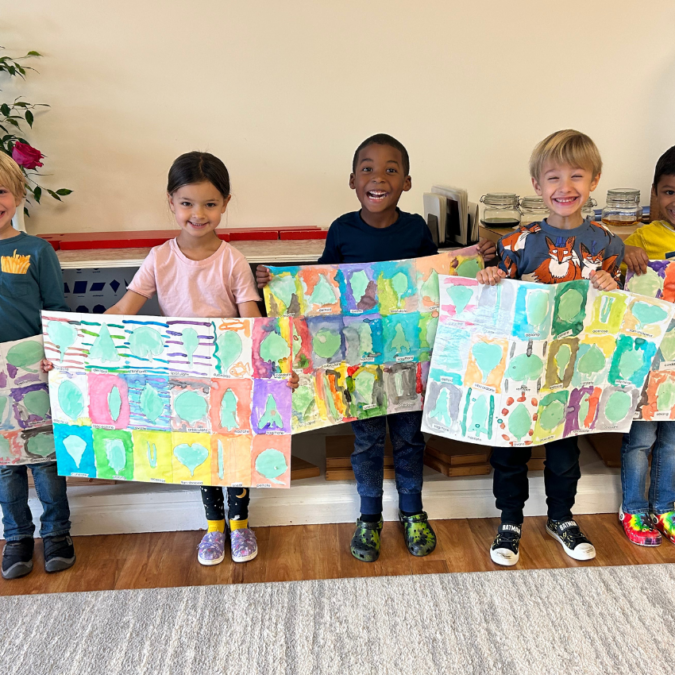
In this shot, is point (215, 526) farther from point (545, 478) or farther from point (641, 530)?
point (641, 530)

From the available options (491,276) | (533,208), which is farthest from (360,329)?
(533,208)

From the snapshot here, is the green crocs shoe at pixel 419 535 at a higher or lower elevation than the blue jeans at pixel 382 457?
lower

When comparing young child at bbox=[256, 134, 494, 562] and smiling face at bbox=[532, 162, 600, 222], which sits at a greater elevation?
smiling face at bbox=[532, 162, 600, 222]

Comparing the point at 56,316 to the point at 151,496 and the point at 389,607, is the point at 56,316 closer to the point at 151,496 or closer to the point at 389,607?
the point at 151,496

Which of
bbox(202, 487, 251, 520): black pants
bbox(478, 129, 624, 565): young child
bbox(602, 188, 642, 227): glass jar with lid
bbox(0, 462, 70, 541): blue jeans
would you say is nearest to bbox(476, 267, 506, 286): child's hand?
bbox(478, 129, 624, 565): young child

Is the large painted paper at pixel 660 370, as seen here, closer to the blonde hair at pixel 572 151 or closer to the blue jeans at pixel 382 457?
the blonde hair at pixel 572 151

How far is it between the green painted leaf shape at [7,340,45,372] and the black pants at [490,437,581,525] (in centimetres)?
115

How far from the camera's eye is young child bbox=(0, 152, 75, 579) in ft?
5.20

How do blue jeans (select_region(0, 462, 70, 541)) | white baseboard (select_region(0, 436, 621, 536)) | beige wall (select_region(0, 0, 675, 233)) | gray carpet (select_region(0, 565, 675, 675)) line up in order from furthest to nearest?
beige wall (select_region(0, 0, 675, 233)) → white baseboard (select_region(0, 436, 621, 536)) → blue jeans (select_region(0, 462, 70, 541)) → gray carpet (select_region(0, 565, 675, 675))

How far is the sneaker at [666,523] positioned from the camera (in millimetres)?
1821

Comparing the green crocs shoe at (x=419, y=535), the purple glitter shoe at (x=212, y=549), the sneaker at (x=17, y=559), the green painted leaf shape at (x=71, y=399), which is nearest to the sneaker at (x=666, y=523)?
the green crocs shoe at (x=419, y=535)

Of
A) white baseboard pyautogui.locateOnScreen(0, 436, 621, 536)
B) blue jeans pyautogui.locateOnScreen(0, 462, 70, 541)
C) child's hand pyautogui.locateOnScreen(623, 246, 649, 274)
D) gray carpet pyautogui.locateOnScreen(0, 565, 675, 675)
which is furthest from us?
white baseboard pyautogui.locateOnScreen(0, 436, 621, 536)

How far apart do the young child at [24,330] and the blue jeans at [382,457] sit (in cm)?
77

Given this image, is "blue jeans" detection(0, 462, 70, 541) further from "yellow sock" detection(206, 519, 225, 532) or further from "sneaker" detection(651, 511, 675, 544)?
"sneaker" detection(651, 511, 675, 544)
